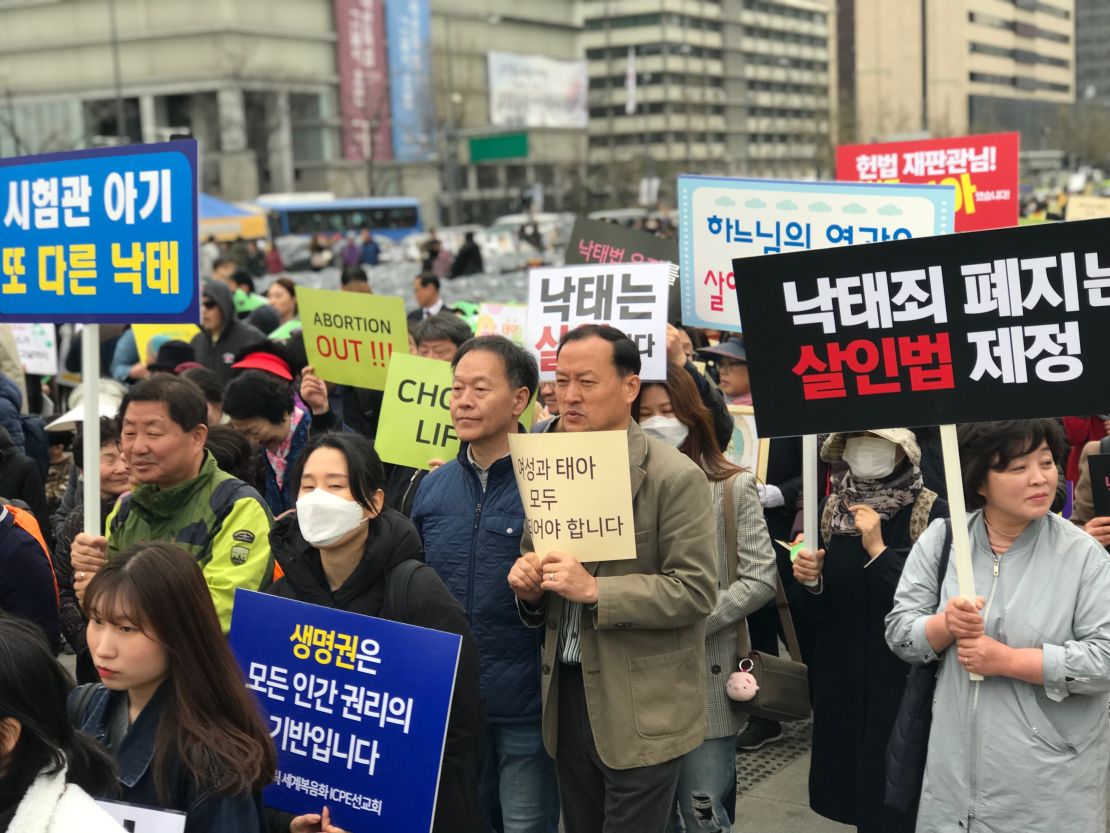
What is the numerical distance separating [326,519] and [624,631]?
0.84 meters

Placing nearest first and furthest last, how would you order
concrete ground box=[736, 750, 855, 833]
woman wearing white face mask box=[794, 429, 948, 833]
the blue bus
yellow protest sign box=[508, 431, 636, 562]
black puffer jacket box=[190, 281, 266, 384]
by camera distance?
yellow protest sign box=[508, 431, 636, 562], woman wearing white face mask box=[794, 429, 948, 833], concrete ground box=[736, 750, 855, 833], black puffer jacket box=[190, 281, 266, 384], the blue bus

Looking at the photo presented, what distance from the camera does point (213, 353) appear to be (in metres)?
9.35

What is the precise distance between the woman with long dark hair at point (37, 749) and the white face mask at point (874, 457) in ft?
9.29

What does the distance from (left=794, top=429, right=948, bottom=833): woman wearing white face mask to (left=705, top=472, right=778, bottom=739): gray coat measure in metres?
0.25

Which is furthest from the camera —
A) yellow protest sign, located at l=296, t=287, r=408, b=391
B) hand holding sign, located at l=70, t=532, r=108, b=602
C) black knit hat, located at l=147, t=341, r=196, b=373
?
black knit hat, located at l=147, t=341, r=196, b=373

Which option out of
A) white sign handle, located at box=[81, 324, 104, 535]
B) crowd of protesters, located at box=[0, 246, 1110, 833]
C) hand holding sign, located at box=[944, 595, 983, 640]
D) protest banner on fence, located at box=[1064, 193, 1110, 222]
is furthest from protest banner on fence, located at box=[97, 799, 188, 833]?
protest banner on fence, located at box=[1064, 193, 1110, 222]

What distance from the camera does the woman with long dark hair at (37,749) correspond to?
2402 millimetres

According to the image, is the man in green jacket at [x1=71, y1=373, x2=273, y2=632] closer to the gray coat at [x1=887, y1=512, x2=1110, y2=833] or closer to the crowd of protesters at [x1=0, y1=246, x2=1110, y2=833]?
the crowd of protesters at [x1=0, y1=246, x2=1110, y2=833]

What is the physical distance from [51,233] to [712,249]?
265 centimetres

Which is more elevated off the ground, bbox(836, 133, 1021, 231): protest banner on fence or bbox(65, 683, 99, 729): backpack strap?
bbox(836, 133, 1021, 231): protest banner on fence

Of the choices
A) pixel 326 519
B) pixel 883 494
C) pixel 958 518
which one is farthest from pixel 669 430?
pixel 326 519

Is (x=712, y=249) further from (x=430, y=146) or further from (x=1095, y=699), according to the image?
(x=430, y=146)

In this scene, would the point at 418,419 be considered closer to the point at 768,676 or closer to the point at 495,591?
the point at 495,591

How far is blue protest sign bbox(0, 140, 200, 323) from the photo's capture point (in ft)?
15.2
